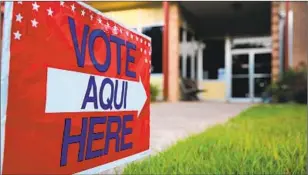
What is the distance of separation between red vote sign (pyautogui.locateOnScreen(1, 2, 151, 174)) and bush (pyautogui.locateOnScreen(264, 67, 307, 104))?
810 cm

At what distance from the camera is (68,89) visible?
1.11 metres

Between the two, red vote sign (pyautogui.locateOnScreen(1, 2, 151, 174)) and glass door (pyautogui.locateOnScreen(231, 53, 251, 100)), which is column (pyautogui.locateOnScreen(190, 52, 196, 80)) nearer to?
glass door (pyautogui.locateOnScreen(231, 53, 251, 100))

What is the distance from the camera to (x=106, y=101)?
1.32 meters

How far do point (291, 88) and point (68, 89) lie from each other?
876 cm

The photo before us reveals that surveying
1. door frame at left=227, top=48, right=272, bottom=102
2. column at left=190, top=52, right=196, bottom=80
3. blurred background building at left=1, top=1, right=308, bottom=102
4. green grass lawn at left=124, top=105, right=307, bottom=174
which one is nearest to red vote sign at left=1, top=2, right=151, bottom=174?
green grass lawn at left=124, top=105, right=307, bottom=174

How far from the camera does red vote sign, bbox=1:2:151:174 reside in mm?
939

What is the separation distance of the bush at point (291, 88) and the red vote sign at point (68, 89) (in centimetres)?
810

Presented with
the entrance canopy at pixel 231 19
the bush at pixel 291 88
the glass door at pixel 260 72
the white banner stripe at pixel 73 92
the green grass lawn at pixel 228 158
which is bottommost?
the green grass lawn at pixel 228 158

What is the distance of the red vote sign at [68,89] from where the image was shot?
94 cm

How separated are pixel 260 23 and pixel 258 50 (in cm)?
87

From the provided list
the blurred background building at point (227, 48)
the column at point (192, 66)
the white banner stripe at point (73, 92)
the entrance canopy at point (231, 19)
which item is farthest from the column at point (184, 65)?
the white banner stripe at point (73, 92)

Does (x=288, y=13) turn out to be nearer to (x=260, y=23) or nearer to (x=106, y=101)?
(x=260, y=23)

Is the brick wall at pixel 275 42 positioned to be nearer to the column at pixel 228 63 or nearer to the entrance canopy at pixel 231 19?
the entrance canopy at pixel 231 19

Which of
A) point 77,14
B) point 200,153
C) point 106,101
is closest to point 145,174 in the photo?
point 200,153
